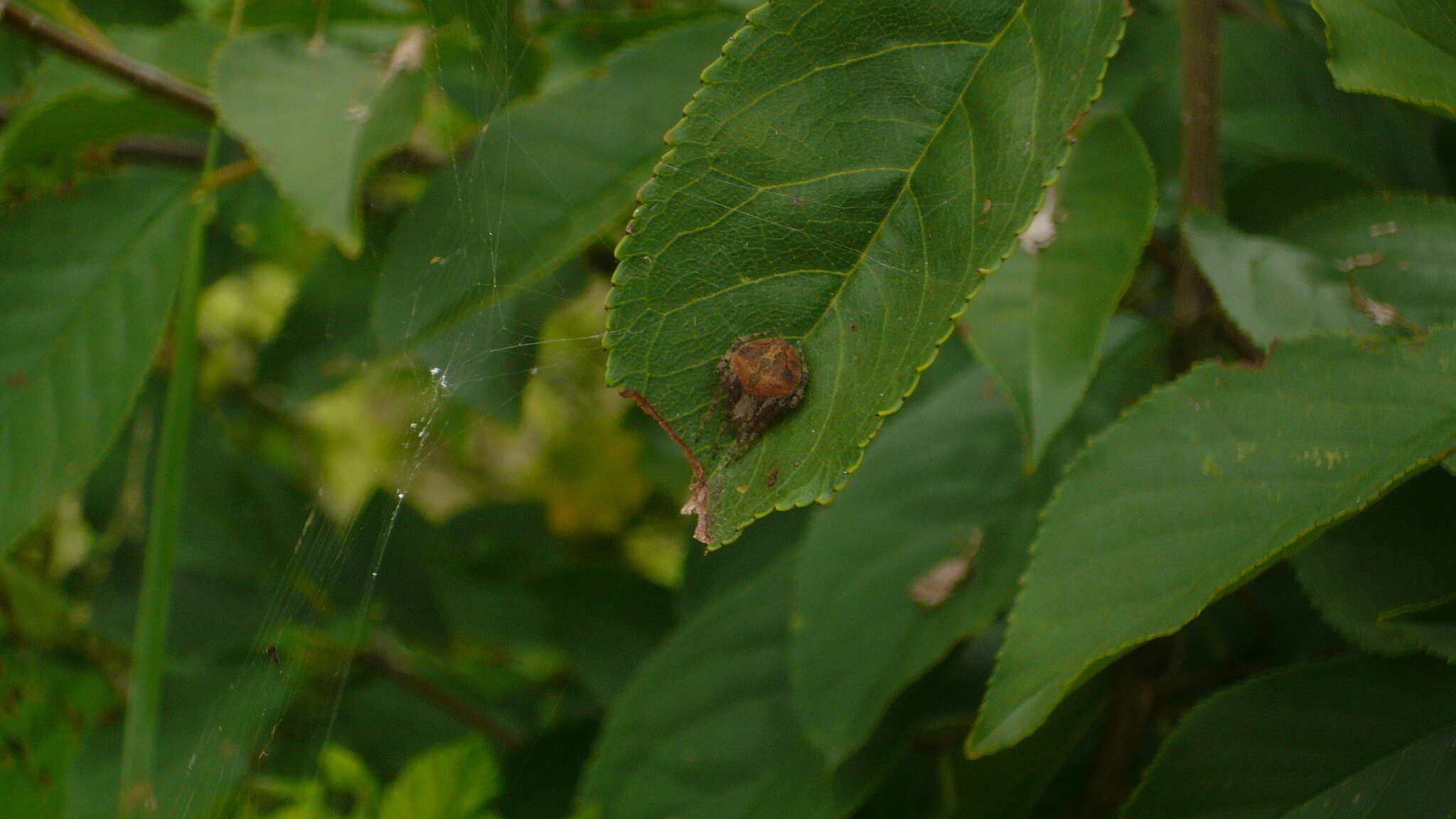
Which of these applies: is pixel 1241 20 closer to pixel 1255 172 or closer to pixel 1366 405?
pixel 1255 172

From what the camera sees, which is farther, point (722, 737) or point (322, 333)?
point (322, 333)

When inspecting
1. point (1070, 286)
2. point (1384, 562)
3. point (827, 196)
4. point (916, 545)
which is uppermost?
point (827, 196)

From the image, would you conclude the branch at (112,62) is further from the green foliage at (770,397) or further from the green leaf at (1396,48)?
the green leaf at (1396,48)

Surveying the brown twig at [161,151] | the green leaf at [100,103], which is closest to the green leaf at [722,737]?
the green leaf at [100,103]

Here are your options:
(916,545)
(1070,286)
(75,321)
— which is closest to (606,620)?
(916,545)

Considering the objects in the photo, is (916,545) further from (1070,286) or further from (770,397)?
(770,397)

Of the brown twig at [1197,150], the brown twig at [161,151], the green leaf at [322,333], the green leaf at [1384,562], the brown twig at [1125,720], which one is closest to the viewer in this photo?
the green leaf at [1384,562]
